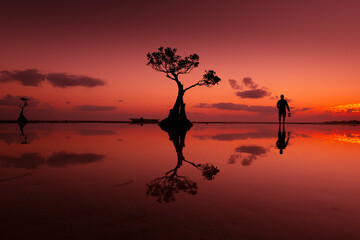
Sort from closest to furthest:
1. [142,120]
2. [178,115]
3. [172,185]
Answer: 1. [172,185]
2. [178,115]
3. [142,120]

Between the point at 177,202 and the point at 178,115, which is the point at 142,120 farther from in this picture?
the point at 177,202

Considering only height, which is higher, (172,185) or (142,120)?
(142,120)

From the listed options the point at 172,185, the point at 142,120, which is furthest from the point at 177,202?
the point at 142,120

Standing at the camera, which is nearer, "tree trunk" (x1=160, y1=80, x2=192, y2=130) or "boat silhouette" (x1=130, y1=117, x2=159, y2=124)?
"tree trunk" (x1=160, y1=80, x2=192, y2=130)

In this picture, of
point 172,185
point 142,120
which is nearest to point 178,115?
point 142,120

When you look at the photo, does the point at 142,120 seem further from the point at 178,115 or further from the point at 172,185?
the point at 172,185

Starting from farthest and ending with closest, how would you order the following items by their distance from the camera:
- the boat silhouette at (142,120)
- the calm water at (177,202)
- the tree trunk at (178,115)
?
the boat silhouette at (142,120)
the tree trunk at (178,115)
the calm water at (177,202)

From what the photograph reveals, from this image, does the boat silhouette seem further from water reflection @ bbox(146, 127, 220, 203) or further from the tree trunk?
water reflection @ bbox(146, 127, 220, 203)

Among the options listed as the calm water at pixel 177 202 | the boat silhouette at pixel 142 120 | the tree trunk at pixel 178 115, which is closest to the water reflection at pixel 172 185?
the calm water at pixel 177 202

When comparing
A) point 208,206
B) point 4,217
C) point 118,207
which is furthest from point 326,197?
point 4,217

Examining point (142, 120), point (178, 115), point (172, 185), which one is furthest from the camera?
point (142, 120)

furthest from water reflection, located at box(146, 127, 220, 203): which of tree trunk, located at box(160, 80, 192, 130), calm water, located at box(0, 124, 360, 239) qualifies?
tree trunk, located at box(160, 80, 192, 130)

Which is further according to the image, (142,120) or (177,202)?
(142,120)

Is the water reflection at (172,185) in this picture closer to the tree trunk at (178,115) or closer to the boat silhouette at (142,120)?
the tree trunk at (178,115)
